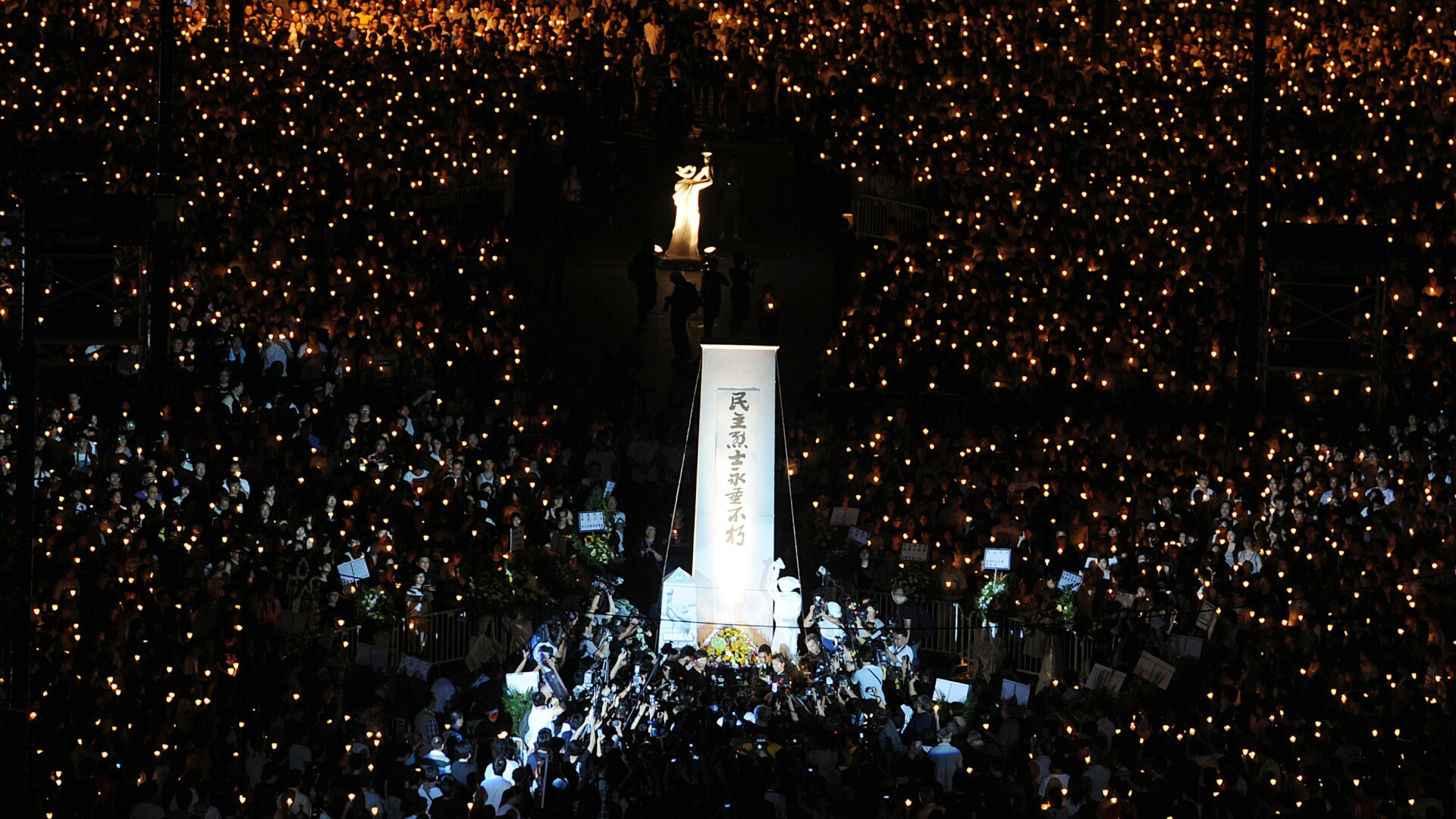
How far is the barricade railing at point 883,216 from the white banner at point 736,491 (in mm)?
9094

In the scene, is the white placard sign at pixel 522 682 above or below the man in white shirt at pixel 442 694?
above

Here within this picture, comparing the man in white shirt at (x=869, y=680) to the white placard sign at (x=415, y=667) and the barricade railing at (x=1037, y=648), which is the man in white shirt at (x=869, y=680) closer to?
the barricade railing at (x=1037, y=648)

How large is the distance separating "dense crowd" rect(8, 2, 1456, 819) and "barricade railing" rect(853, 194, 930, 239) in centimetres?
23

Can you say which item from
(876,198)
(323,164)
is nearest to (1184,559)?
(876,198)

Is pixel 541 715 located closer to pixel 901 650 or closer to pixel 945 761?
pixel 945 761

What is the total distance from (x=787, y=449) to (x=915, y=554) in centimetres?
275

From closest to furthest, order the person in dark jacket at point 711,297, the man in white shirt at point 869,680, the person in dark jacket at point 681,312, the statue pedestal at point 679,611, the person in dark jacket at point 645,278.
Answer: the man in white shirt at point 869,680, the statue pedestal at point 679,611, the person in dark jacket at point 711,297, the person in dark jacket at point 681,312, the person in dark jacket at point 645,278

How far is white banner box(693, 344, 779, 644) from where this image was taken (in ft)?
65.7

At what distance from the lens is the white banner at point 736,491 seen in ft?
65.7

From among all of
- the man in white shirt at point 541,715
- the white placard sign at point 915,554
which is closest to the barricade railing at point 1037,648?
the white placard sign at point 915,554

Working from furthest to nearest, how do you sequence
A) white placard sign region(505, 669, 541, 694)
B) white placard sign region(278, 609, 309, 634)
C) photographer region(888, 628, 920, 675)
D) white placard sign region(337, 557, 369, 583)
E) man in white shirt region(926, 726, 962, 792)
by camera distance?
1. white placard sign region(337, 557, 369, 583)
2. photographer region(888, 628, 920, 675)
3. white placard sign region(278, 609, 309, 634)
4. white placard sign region(505, 669, 541, 694)
5. man in white shirt region(926, 726, 962, 792)

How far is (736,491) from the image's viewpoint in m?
20.1

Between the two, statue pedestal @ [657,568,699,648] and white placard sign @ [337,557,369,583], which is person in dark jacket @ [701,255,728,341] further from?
white placard sign @ [337,557,369,583]

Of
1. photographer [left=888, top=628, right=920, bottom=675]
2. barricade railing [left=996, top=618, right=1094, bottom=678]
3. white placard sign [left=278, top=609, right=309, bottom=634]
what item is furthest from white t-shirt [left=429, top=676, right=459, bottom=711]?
barricade railing [left=996, top=618, right=1094, bottom=678]
